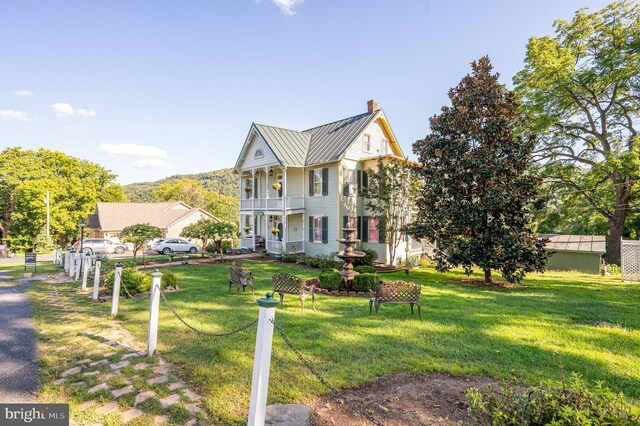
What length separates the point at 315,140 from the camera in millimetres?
24625

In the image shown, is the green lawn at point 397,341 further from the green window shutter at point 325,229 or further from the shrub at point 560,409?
the green window shutter at point 325,229

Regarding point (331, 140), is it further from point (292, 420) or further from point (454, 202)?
point (292, 420)

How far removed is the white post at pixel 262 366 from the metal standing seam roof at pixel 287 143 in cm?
1888

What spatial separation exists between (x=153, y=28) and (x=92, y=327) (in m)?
11.8

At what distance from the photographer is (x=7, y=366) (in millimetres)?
5109

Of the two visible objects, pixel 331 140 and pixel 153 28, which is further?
pixel 331 140

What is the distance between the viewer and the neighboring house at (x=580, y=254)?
23453 mm

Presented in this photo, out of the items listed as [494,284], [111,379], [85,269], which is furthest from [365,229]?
[111,379]

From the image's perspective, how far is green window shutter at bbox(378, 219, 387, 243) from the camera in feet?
60.9

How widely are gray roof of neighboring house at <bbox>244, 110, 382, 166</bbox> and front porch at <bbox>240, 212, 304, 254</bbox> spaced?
423 cm

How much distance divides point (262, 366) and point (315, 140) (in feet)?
73.9

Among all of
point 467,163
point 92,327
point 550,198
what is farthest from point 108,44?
point 550,198

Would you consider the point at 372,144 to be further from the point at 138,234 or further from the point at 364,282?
the point at 138,234

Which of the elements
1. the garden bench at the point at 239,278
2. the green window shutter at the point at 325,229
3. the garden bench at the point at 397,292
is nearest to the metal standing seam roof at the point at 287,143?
the green window shutter at the point at 325,229
